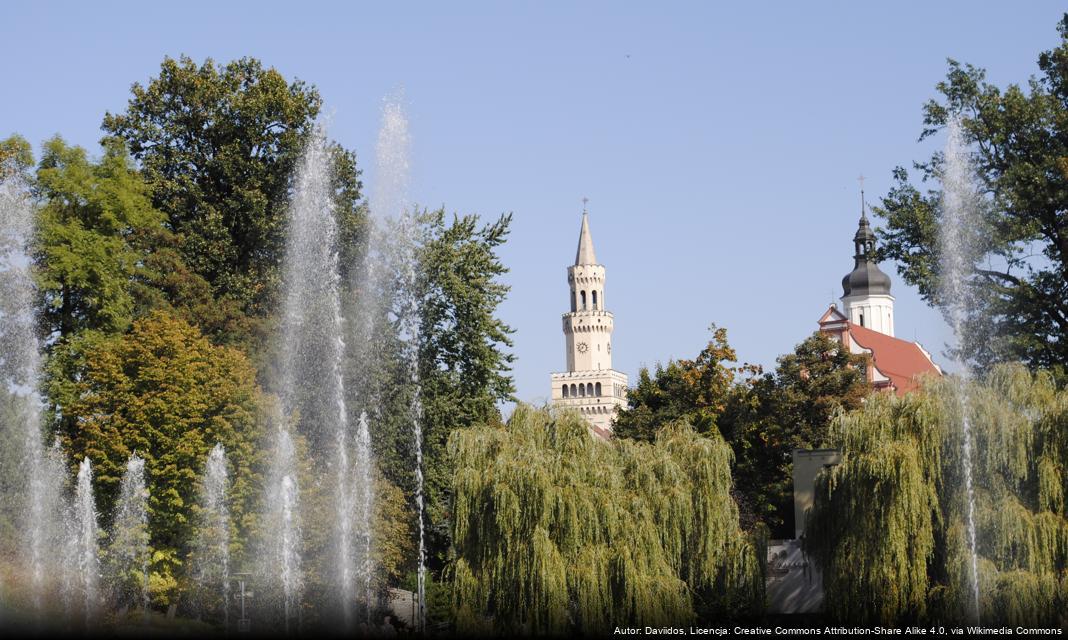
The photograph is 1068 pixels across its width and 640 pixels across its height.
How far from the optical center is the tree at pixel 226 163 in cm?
4691

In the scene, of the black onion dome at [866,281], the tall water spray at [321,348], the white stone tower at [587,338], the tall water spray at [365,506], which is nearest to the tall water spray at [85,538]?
the tall water spray at [321,348]

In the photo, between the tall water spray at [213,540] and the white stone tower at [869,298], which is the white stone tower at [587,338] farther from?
the tall water spray at [213,540]

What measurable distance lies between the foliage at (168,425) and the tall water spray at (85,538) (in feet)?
2.70

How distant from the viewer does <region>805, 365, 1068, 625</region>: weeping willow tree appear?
99.7 feet

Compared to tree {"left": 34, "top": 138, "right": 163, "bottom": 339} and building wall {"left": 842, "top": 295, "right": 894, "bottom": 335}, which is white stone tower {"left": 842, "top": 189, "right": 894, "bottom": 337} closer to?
building wall {"left": 842, "top": 295, "right": 894, "bottom": 335}

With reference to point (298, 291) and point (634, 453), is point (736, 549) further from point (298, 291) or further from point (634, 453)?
point (298, 291)

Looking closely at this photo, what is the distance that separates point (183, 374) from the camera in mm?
39000

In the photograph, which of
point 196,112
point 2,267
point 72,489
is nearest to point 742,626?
point 72,489

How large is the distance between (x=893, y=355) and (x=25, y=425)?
72839 millimetres

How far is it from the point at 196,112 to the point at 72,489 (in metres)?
15.5

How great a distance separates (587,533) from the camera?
32969mm

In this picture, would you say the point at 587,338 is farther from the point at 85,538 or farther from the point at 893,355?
the point at 85,538

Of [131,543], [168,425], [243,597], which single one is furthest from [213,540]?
[168,425]

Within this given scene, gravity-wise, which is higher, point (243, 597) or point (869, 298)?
point (869, 298)
